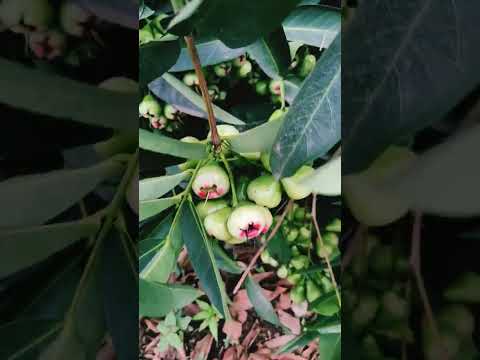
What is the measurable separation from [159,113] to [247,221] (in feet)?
0.70

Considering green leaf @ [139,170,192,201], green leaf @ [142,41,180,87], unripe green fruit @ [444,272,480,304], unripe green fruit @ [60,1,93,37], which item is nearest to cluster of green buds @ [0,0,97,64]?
unripe green fruit @ [60,1,93,37]

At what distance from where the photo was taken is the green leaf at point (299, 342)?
93cm

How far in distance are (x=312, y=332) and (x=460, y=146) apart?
1.20 feet

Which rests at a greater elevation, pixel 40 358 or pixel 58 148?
pixel 58 148

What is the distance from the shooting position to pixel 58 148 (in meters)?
0.98

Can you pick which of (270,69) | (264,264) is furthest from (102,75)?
(264,264)

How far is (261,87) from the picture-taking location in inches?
36.6

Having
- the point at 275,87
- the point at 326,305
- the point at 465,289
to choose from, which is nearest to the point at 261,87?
the point at 275,87

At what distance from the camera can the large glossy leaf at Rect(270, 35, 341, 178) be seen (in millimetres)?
880

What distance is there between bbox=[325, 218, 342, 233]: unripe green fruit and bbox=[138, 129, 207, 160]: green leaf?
0.22 meters

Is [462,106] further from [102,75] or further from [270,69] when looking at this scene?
[102,75]

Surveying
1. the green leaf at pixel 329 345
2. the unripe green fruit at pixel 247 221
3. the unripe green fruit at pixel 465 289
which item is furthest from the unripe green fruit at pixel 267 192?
the unripe green fruit at pixel 465 289

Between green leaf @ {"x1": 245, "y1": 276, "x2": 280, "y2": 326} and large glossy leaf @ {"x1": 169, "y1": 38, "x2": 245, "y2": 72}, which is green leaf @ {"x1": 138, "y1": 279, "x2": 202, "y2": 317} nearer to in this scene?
green leaf @ {"x1": 245, "y1": 276, "x2": 280, "y2": 326}

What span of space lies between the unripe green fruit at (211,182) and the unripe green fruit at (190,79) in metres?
0.13
